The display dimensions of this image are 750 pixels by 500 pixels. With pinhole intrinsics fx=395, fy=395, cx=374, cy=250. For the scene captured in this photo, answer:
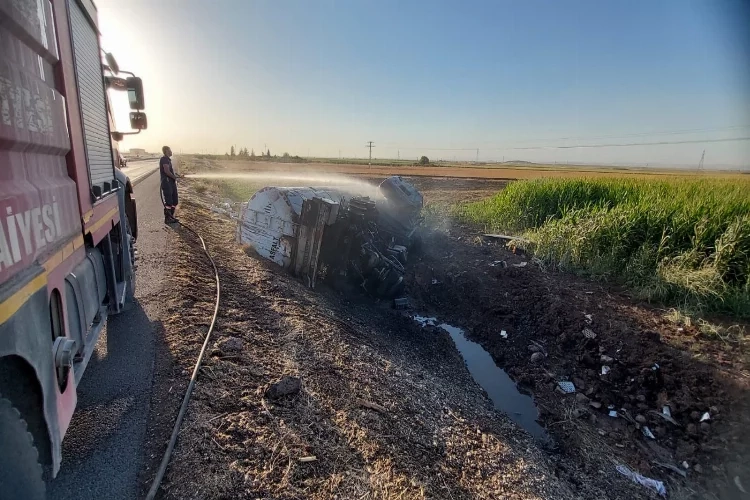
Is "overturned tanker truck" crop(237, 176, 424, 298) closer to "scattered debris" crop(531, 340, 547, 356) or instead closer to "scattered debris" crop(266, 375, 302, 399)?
"scattered debris" crop(531, 340, 547, 356)

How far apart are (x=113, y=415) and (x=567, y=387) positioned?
5099mm

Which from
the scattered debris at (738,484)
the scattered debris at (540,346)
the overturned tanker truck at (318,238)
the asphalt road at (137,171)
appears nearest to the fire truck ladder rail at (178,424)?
the overturned tanker truck at (318,238)

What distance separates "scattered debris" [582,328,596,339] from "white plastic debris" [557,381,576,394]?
3.04 ft

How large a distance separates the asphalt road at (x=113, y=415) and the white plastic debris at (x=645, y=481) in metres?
4.28

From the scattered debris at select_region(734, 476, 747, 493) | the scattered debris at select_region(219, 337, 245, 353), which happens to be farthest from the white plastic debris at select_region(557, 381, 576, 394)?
the scattered debris at select_region(219, 337, 245, 353)

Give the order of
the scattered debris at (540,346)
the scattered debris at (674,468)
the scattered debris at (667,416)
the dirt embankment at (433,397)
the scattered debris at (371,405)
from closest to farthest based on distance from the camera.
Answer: the dirt embankment at (433,397) < the scattered debris at (371,405) < the scattered debris at (674,468) < the scattered debris at (667,416) < the scattered debris at (540,346)

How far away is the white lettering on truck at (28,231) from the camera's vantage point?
148 centimetres

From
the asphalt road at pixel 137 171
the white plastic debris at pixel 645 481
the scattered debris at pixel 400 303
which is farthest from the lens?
the asphalt road at pixel 137 171

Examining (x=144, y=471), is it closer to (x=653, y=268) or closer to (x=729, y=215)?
(x=653, y=268)

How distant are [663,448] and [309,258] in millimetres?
5380

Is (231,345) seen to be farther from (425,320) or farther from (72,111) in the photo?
(425,320)

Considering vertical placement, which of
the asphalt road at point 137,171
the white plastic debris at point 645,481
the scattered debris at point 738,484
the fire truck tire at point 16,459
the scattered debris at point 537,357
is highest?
the fire truck tire at point 16,459

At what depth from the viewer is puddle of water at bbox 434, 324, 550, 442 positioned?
15.8 feet

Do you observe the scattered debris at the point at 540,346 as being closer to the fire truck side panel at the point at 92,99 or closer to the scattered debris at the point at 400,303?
the scattered debris at the point at 400,303
